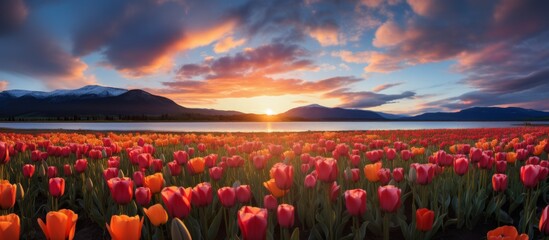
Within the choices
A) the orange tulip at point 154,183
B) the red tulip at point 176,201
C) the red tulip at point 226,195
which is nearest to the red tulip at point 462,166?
the red tulip at point 226,195

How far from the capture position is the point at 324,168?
3660 mm

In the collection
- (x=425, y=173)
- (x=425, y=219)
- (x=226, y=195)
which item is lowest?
(x=425, y=219)

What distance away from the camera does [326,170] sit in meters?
3.67

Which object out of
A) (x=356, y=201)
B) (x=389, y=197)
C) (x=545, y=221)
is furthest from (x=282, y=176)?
(x=545, y=221)

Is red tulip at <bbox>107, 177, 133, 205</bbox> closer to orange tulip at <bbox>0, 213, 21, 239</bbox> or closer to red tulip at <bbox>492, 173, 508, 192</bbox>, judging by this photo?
orange tulip at <bbox>0, 213, 21, 239</bbox>

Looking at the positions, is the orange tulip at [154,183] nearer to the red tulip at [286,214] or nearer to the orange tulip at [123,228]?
the red tulip at [286,214]

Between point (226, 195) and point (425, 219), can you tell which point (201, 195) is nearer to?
point (226, 195)

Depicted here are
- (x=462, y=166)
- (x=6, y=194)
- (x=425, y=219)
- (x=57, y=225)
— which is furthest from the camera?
(x=462, y=166)

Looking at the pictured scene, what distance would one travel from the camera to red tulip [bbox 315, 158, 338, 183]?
365cm

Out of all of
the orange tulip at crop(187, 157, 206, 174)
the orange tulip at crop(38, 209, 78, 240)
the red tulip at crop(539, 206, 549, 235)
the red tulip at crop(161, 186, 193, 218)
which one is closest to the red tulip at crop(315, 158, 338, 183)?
the red tulip at crop(161, 186, 193, 218)

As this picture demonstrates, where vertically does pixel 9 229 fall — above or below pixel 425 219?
above

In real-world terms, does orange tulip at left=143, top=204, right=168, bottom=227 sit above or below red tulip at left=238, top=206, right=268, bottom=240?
below

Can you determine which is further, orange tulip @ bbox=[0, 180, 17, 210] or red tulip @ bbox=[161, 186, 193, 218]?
orange tulip @ bbox=[0, 180, 17, 210]

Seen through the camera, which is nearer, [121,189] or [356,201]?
[356,201]
